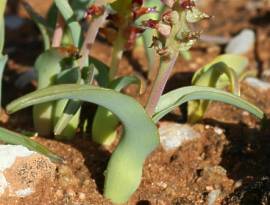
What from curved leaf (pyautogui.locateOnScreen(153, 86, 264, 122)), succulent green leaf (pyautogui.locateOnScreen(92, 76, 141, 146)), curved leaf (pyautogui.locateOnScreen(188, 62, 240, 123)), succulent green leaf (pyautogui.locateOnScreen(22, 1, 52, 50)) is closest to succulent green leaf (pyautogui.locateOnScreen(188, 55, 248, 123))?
curved leaf (pyautogui.locateOnScreen(188, 62, 240, 123))

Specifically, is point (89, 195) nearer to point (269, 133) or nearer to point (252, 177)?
point (252, 177)

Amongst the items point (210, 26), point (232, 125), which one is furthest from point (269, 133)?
point (210, 26)

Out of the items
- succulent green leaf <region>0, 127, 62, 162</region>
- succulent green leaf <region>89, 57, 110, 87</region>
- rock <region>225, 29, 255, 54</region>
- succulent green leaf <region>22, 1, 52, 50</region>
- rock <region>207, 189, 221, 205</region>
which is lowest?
rock <region>207, 189, 221, 205</region>

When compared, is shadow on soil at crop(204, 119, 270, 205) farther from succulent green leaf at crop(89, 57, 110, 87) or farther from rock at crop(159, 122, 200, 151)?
succulent green leaf at crop(89, 57, 110, 87)

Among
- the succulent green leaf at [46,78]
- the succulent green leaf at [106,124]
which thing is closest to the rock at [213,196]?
the succulent green leaf at [106,124]

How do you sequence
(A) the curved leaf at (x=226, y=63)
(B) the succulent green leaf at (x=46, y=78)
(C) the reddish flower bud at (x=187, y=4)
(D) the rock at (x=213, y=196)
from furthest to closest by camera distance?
(A) the curved leaf at (x=226, y=63) → (B) the succulent green leaf at (x=46, y=78) → (D) the rock at (x=213, y=196) → (C) the reddish flower bud at (x=187, y=4)

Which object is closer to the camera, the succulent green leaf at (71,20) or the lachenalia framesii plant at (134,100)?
the lachenalia framesii plant at (134,100)

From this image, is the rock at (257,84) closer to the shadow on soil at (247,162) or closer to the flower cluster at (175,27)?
the shadow on soil at (247,162)
